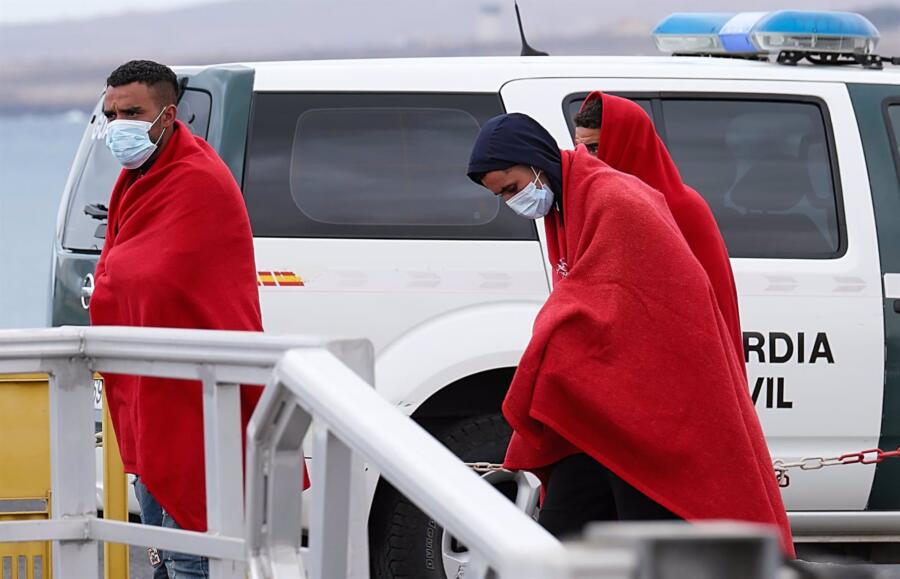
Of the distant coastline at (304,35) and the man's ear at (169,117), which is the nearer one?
the man's ear at (169,117)

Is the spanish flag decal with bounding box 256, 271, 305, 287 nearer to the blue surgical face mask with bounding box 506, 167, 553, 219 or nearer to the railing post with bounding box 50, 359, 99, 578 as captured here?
the blue surgical face mask with bounding box 506, 167, 553, 219

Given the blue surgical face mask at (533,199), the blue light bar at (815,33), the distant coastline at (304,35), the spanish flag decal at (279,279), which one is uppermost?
the distant coastline at (304,35)

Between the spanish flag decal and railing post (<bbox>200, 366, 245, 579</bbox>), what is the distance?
193cm

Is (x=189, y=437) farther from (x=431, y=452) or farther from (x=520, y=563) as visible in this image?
(x=520, y=563)

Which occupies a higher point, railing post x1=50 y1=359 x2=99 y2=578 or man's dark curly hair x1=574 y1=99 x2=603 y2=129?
man's dark curly hair x1=574 y1=99 x2=603 y2=129

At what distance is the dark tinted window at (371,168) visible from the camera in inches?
207

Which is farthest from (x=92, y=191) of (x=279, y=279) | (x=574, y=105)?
(x=574, y=105)

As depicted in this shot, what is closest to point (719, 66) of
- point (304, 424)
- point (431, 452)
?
point (304, 424)

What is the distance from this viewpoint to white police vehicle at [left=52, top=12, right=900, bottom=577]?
5.19 meters

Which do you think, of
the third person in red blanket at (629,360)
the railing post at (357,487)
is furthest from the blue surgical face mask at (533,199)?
the railing post at (357,487)

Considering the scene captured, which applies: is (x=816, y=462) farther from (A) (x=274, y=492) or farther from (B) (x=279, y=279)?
(A) (x=274, y=492)

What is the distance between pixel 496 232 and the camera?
5273mm

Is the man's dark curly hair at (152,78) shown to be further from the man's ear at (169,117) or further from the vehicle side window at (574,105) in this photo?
the vehicle side window at (574,105)

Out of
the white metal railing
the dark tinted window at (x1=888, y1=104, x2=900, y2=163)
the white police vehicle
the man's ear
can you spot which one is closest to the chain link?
the white police vehicle
